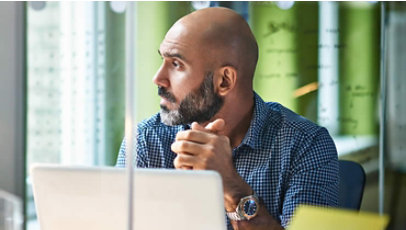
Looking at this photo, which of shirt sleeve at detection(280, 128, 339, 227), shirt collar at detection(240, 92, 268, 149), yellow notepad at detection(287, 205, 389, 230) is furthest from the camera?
shirt collar at detection(240, 92, 268, 149)

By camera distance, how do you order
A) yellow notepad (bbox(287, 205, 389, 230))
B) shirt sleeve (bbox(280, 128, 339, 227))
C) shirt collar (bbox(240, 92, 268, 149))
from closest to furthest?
yellow notepad (bbox(287, 205, 389, 230)) → shirt sleeve (bbox(280, 128, 339, 227)) → shirt collar (bbox(240, 92, 268, 149))

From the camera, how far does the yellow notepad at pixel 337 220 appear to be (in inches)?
32.2

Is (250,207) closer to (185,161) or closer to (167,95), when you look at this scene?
(185,161)

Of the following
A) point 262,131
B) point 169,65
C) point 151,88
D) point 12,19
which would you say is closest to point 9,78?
point 12,19

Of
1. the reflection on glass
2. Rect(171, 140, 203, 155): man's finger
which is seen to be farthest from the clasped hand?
the reflection on glass

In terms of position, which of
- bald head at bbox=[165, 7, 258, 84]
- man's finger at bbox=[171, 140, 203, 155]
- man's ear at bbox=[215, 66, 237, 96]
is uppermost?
bald head at bbox=[165, 7, 258, 84]

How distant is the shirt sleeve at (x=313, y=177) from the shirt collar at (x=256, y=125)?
12 cm

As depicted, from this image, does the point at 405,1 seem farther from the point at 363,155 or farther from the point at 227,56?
the point at 227,56

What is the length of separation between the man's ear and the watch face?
456 millimetres

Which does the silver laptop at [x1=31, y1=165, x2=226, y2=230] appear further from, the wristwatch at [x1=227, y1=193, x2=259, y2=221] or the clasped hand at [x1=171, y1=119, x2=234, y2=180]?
the wristwatch at [x1=227, y1=193, x2=259, y2=221]

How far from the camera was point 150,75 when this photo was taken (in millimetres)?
2268

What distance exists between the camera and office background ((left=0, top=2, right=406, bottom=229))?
2.24 metres

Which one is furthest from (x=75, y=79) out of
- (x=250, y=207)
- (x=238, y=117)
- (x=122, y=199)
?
(x=122, y=199)

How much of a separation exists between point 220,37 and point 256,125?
26 centimetres
